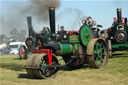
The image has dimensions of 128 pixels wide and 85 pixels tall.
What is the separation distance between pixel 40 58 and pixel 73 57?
178 centimetres

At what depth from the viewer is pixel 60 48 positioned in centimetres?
848

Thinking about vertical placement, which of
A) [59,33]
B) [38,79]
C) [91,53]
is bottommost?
[38,79]

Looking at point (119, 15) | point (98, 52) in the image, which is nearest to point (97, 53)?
point (98, 52)

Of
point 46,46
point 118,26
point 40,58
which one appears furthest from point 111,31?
point 40,58

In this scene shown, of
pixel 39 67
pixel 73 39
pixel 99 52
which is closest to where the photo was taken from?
pixel 39 67

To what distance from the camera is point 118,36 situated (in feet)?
42.4

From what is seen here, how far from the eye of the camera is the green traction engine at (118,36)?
12.9 metres

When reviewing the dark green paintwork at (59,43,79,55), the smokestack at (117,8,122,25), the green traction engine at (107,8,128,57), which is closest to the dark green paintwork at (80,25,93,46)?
the dark green paintwork at (59,43,79,55)

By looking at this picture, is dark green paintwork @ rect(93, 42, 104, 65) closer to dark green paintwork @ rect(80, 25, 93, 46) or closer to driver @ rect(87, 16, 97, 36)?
dark green paintwork @ rect(80, 25, 93, 46)

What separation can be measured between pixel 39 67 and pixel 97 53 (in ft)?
9.74

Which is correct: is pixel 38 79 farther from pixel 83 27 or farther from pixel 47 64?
pixel 83 27

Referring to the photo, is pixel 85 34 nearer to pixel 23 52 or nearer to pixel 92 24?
pixel 92 24

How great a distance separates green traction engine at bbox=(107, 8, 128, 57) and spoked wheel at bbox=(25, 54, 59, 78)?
570cm

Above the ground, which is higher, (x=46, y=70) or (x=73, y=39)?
(x=73, y=39)
